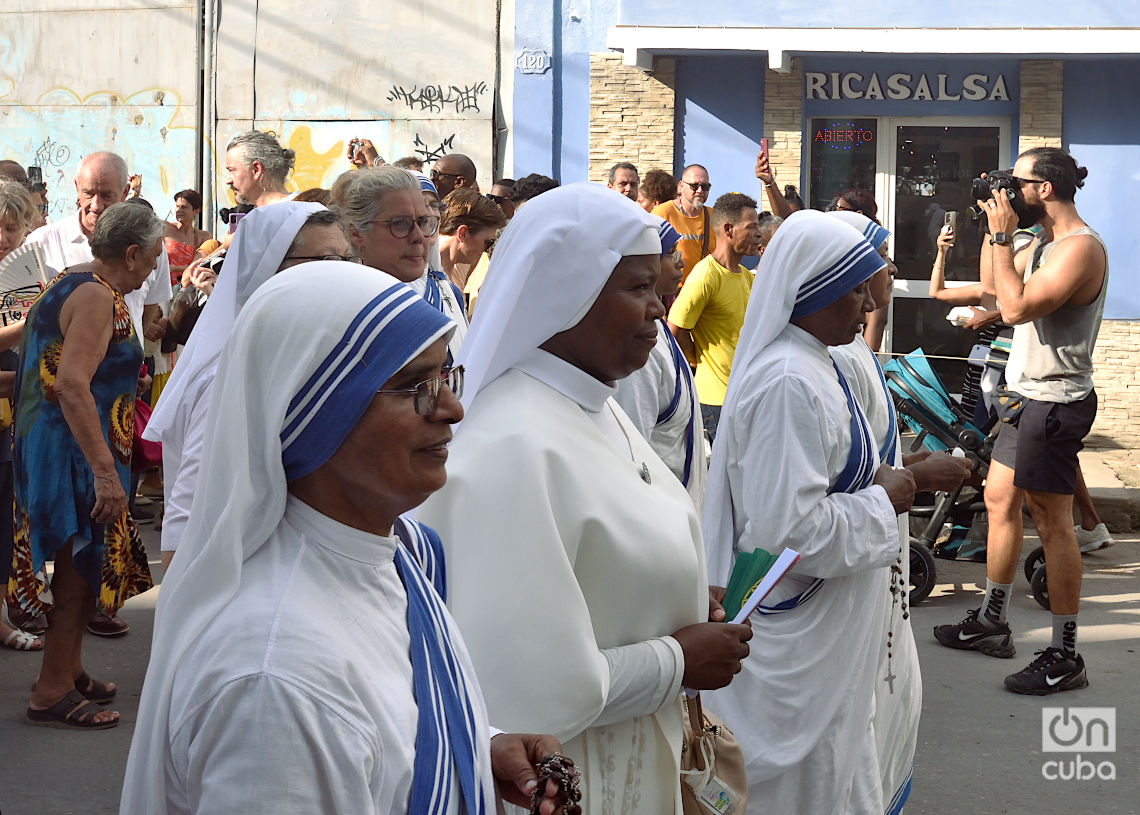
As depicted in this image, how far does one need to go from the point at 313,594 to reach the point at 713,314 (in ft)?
22.8

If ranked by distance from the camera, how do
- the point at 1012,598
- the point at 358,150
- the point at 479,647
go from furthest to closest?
the point at 358,150 < the point at 1012,598 < the point at 479,647

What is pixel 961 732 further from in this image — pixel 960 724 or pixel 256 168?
pixel 256 168

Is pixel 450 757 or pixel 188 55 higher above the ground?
pixel 188 55

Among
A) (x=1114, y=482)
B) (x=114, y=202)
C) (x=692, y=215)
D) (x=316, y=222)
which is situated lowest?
(x=1114, y=482)

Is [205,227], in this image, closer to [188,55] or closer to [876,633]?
[188,55]

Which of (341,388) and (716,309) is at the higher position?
(716,309)

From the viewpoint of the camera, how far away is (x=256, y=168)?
6340mm

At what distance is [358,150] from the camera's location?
10195 millimetres

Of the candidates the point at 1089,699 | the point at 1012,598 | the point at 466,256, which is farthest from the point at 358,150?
the point at 1089,699

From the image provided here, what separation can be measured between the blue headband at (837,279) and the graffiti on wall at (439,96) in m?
12.2

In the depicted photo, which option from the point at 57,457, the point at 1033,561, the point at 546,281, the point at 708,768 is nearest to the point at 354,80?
the point at 1033,561

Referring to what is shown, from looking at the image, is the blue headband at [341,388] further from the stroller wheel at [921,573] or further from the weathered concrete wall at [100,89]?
the weathered concrete wall at [100,89]

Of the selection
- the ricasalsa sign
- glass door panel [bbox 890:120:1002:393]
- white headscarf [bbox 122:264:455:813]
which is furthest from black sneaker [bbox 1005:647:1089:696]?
the ricasalsa sign

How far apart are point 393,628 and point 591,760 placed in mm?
899
